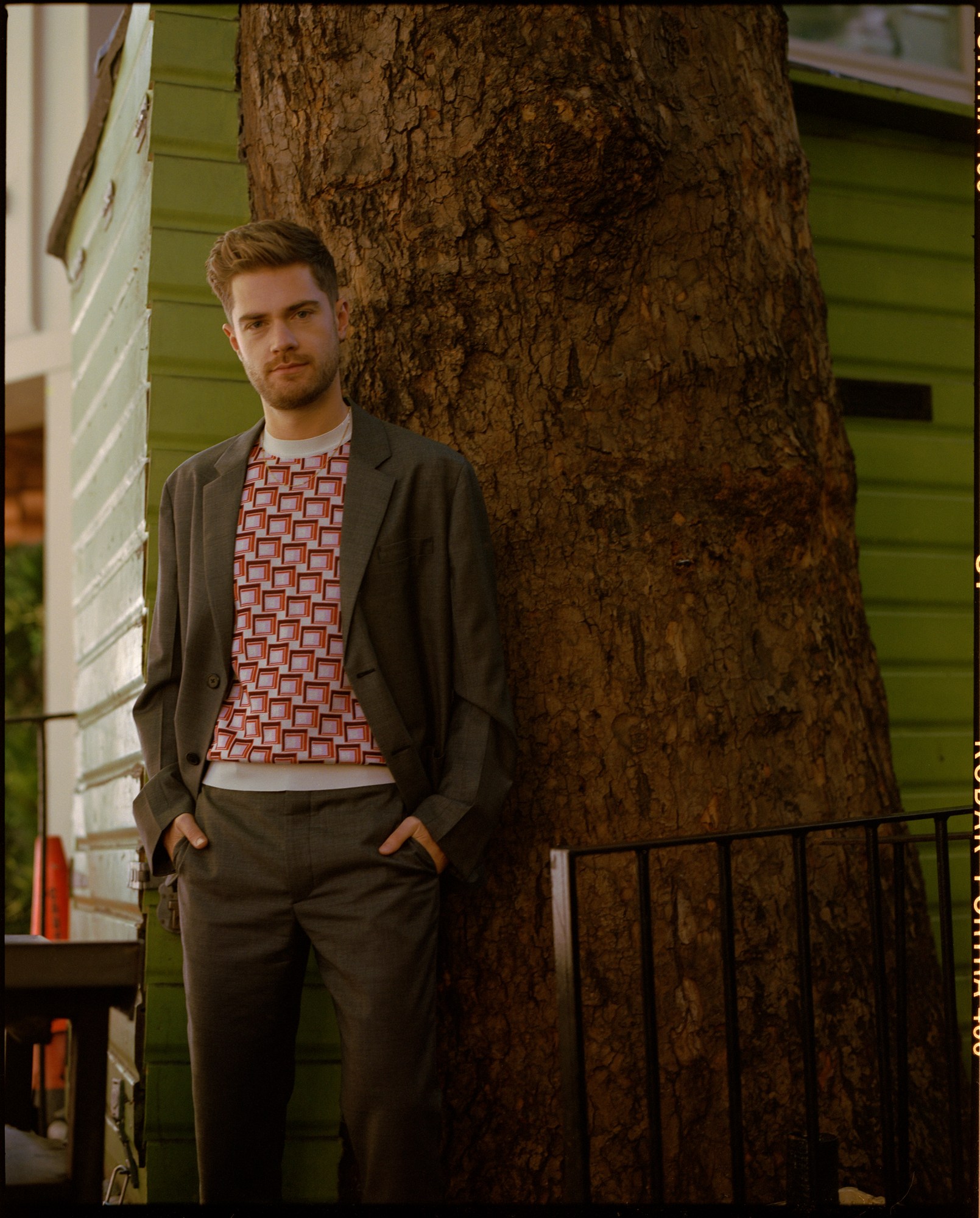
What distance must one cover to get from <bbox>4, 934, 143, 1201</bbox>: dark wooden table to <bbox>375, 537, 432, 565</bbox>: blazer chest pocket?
Result: 126 cm

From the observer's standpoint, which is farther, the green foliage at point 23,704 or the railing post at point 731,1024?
the green foliage at point 23,704

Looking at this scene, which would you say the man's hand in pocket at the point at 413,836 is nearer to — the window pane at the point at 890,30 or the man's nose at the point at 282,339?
the man's nose at the point at 282,339

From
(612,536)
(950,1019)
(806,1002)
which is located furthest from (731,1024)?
(612,536)

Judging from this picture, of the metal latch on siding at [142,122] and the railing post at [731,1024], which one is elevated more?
the metal latch on siding at [142,122]

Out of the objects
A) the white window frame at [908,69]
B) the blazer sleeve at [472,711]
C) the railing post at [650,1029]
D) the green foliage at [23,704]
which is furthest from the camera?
the green foliage at [23,704]

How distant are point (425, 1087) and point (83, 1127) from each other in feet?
3.47

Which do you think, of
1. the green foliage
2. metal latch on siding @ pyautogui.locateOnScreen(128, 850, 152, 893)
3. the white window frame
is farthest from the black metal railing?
the green foliage

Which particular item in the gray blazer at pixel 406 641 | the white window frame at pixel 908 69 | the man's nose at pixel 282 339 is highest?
the white window frame at pixel 908 69

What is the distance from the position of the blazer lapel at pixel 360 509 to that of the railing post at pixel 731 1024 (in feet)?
3.01

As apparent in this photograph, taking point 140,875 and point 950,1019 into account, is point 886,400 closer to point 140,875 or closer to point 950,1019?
point 950,1019

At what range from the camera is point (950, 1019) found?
3.17 meters

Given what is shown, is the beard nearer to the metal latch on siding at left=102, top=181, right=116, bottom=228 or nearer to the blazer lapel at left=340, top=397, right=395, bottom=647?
the blazer lapel at left=340, top=397, right=395, bottom=647

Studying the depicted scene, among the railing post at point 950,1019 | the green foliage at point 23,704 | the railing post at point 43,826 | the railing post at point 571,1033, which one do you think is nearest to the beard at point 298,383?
the railing post at point 571,1033

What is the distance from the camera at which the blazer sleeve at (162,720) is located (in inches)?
113
